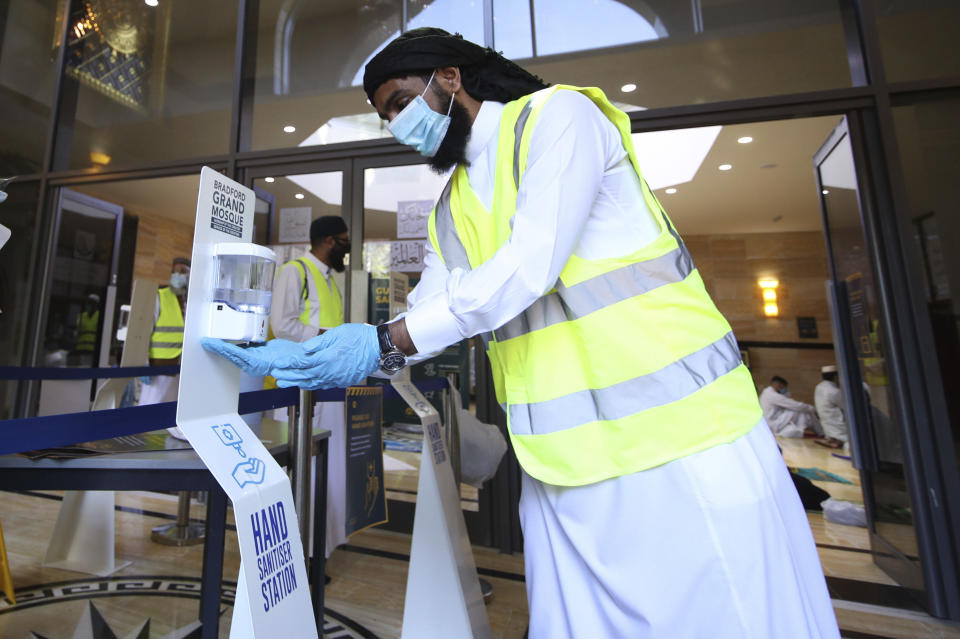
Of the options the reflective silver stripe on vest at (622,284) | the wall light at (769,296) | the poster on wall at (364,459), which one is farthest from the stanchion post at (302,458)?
the wall light at (769,296)

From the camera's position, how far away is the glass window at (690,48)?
243cm

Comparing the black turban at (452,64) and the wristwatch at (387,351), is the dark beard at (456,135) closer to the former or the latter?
the black turban at (452,64)

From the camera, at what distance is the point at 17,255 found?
11.6 feet

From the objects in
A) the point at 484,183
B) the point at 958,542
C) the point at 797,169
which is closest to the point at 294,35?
the point at 484,183

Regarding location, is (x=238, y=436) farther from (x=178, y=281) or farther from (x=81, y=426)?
(x=178, y=281)

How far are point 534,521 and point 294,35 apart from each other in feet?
12.2

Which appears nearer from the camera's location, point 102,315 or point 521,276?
point 521,276

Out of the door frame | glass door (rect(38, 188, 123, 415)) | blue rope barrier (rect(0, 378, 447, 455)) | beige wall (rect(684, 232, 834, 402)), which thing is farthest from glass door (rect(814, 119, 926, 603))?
beige wall (rect(684, 232, 834, 402))

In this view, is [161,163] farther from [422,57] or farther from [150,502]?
[422,57]

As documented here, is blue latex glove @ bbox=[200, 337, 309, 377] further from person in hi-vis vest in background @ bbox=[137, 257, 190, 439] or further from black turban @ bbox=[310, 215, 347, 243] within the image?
person in hi-vis vest in background @ bbox=[137, 257, 190, 439]

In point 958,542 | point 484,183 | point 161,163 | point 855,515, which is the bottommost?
point 855,515

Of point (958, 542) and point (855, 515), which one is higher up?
point (958, 542)

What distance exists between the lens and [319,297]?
2.66 meters

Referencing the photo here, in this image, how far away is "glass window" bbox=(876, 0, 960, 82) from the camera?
226 cm
